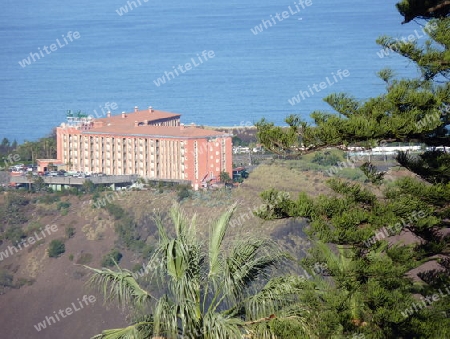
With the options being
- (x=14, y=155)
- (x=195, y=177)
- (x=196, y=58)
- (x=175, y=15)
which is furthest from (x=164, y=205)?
(x=175, y=15)

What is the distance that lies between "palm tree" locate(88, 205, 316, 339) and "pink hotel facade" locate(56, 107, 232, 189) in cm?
4410

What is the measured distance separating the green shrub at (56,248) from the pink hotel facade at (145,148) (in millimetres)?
4589

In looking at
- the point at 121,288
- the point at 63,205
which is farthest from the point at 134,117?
the point at 121,288

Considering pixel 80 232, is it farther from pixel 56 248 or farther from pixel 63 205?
pixel 63 205

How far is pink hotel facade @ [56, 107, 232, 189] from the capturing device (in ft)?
184

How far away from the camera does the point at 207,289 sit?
11062 millimetres

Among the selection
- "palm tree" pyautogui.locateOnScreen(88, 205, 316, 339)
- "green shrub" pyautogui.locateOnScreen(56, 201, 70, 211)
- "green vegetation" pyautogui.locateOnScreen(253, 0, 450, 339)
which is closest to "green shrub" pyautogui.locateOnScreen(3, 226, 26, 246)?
A: "green shrub" pyautogui.locateOnScreen(56, 201, 70, 211)

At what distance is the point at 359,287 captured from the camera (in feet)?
38.6

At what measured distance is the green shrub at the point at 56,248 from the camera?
192ft

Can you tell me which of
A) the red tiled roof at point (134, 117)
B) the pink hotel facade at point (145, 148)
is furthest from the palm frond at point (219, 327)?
the red tiled roof at point (134, 117)

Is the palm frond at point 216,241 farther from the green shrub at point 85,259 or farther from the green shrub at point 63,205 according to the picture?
the green shrub at point 63,205

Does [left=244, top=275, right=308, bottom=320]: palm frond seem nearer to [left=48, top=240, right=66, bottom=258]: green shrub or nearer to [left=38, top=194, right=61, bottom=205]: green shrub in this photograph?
[left=48, top=240, right=66, bottom=258]: green shrub

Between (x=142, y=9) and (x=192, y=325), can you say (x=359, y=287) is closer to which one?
(x=192, y=325)

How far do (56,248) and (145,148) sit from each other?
253 inches
